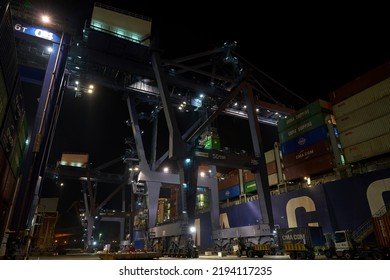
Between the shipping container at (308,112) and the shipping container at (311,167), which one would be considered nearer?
the shipping container at (311,167)

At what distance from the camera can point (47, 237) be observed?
88.4 ft

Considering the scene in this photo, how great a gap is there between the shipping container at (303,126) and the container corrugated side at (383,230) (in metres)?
10.5

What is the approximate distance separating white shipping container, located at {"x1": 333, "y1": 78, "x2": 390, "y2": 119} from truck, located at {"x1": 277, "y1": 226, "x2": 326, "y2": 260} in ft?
32.8

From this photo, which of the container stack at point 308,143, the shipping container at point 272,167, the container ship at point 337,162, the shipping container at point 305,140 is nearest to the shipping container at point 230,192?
the container ship at point 337,162

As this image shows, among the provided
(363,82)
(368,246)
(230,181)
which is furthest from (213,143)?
(368,246)

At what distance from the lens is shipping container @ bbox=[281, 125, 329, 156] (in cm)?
2215

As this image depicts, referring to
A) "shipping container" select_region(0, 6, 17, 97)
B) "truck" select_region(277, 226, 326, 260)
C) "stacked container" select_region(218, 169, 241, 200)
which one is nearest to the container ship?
"truck" select_region(277, 226, 326, 260)

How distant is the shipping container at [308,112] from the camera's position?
2334cm

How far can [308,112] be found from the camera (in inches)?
955

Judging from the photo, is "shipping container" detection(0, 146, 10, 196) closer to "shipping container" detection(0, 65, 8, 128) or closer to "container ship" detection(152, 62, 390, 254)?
"shipping container" detection(0, 65, 8, 128)

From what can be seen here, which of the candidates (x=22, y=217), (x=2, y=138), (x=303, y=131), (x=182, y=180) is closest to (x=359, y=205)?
(x=303, y=131)

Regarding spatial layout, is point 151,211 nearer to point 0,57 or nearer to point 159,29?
point 159,29

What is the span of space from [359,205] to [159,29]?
72.2ft

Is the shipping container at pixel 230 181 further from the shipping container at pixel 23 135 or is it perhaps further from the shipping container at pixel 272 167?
the shipping container at pixel 23 135
